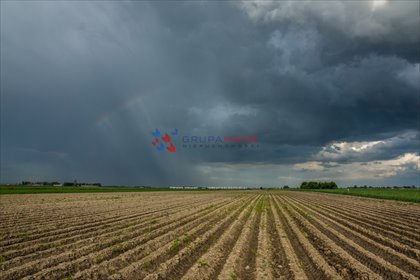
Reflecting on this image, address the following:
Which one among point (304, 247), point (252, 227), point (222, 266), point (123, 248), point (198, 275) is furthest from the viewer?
point (252, 227)

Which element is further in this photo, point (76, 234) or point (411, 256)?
point (76, 234)

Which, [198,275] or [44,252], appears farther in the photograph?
[44,252]

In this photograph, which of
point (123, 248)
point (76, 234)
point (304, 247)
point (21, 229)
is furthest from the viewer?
point (21, 229)

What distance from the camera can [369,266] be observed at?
1329 centimetres

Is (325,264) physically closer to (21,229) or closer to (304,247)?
(304,247)

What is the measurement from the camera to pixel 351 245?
17.5 metres

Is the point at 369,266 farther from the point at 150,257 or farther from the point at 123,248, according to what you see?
the point at 123,248

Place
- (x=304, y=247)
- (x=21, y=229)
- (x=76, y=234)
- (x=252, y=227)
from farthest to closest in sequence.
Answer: (x=252, y=227) < (x=21, y=229) < (x=76, y=234) < (x=304, y=247)

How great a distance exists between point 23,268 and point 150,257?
4.42 m

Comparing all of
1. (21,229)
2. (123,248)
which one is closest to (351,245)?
(123,248)

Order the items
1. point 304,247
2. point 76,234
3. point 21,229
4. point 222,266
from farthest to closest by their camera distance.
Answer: point 21,229 → point 76,234 → point 304,247 → point 222,266

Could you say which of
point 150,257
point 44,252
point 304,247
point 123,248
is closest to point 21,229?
point 44,252

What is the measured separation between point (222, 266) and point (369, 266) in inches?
221

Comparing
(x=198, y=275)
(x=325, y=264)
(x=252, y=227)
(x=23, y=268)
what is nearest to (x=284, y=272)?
(x=325, y=264)
